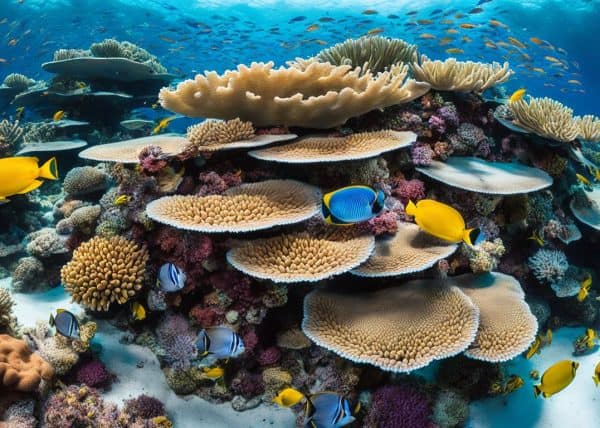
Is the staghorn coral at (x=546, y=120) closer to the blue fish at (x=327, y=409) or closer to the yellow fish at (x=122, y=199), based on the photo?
the blue fish at (x=327, y=409)

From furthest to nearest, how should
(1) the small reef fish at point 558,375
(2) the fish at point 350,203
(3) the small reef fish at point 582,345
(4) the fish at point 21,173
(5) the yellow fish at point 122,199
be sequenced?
(3) the small reef fish at point 582,345, (5) the yellow fish at point 122,199, (1) the small reef fish at point 558,375, (4) the fish at point 21,173, (2) the fish at point 350,203

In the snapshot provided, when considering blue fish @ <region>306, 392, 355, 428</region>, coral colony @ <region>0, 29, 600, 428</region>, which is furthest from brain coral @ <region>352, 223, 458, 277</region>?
blue fish @ <region>306, 392, 355, 428</region>

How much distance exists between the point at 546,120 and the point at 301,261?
11.6 ft

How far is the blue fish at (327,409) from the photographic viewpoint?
8.71 ft

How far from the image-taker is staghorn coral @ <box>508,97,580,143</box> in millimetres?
4402

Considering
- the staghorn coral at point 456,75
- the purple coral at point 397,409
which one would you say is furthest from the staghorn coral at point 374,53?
the purple coral at point 397,409

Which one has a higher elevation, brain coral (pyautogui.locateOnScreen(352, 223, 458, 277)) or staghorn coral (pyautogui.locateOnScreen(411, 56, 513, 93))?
staghorn coral (pyautogui.locateOnScreen(411, 56, 513, 93))

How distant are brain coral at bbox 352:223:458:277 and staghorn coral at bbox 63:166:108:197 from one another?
14.9ft

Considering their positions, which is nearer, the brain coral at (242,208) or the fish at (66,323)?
the brain coral at (242,208)

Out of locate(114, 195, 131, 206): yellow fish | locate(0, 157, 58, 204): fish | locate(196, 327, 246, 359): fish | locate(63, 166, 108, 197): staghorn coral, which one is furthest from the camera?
locate(63, 166, 108, 197): staghorn coral

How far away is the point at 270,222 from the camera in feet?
10.1

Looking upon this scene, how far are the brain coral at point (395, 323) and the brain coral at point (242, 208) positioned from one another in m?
0.83

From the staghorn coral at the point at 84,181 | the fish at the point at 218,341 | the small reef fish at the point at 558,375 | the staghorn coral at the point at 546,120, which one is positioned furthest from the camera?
the staghorn coral at the point at 84,181

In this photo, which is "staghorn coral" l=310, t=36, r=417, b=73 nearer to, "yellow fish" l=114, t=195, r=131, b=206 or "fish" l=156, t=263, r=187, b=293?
"yellow fish" l=114, t=195, r=131, b=206
